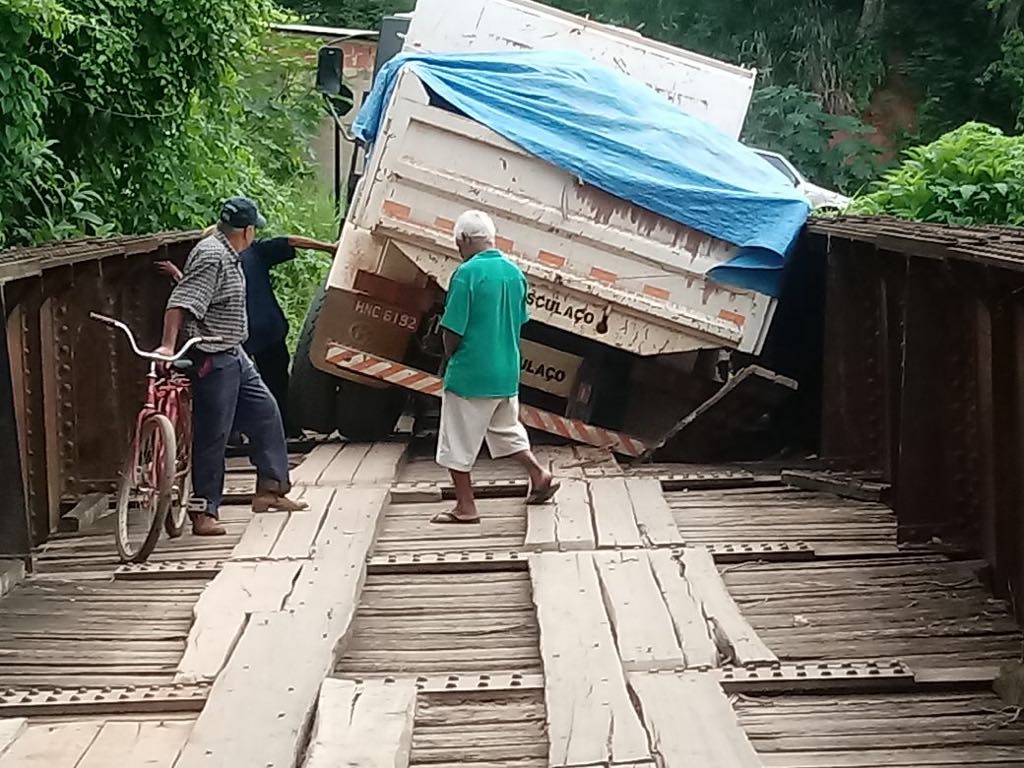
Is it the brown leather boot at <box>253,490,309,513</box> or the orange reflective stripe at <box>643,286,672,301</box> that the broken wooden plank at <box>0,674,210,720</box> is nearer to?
the brown leather boot at <box>253,490,309,513</box>

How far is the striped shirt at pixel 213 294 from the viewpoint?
293 inches

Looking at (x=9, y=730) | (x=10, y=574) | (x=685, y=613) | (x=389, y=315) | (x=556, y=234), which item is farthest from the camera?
(x=389, y=315)

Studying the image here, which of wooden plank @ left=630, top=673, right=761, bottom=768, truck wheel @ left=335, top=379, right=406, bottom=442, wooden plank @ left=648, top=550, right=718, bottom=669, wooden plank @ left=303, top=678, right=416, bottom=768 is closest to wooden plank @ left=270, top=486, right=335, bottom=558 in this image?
wooden plank @ left=648, top=550, right=718, bottom=669

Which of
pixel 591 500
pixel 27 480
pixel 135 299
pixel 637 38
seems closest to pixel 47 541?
pixel 27 480

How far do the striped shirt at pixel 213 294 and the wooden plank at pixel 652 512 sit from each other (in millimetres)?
2193

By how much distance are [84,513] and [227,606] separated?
6.59 ft

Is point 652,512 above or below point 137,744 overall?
below

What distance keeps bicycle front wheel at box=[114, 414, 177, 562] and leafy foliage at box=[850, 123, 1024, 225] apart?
586 cm

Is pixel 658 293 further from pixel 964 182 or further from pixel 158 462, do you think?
pixel 158 462

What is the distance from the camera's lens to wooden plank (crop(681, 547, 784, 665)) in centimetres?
537

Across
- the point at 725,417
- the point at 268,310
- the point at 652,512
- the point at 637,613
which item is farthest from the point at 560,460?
the point at 637,613

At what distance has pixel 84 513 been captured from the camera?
7781 millimetres

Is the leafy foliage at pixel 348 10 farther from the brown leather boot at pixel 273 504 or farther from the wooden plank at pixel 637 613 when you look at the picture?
the wooden plank at pixel 637 613

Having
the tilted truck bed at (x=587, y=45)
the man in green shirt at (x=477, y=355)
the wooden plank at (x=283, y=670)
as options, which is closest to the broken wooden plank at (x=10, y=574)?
the wooden plank at (x=283, y=670)
